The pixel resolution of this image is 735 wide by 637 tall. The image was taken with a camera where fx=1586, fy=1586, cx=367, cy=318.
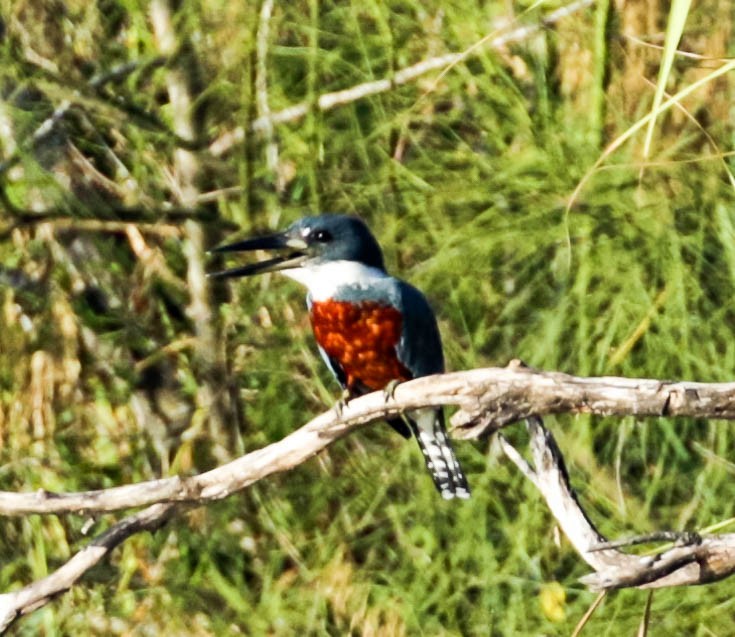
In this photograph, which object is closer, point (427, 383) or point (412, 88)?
point (427, 383)

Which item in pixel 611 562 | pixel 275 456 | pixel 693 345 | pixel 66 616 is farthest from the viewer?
pixel 66 616

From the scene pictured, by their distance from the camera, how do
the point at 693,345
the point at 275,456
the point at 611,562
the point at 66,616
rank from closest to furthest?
the point at 611,562 < the point at 275,456 < the point at 693,345 < the point at 66,616

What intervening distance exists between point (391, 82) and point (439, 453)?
65cm

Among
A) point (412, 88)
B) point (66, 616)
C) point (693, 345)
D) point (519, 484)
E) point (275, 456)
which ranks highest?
point (412, 88)

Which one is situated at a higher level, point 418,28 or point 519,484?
point 418,28

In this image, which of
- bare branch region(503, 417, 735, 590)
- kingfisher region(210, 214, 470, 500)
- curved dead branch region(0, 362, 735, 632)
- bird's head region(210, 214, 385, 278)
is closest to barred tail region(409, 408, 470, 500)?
kingfisher region(210, 214, 470, 500)

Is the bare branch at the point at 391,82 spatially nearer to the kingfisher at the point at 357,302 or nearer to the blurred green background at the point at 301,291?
the blurred green background at the point at 301,291

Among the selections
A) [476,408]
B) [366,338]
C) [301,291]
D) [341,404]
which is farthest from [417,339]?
[476,408]

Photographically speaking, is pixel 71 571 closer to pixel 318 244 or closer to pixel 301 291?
pixel 318 244

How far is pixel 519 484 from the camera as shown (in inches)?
106

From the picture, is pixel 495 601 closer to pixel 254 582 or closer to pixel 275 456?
pixel 254 582

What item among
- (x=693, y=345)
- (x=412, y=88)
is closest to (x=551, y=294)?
(x=693, y=345)

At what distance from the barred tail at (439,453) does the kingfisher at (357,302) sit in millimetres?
106

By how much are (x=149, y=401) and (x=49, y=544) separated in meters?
0.31
